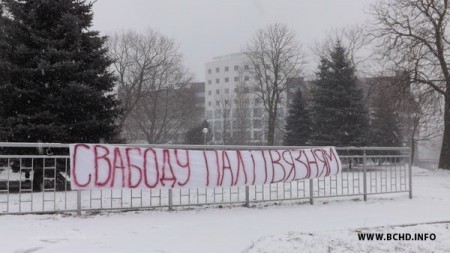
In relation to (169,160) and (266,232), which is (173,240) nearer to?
(266,232)

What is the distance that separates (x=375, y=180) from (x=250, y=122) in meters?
70.4

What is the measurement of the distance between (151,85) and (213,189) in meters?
39.5

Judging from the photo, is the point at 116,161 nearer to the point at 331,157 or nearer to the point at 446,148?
the point at 331,157

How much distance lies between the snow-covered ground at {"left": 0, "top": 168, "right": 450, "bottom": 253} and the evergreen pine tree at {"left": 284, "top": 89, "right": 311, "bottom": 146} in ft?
110

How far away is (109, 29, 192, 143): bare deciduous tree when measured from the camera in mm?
47719

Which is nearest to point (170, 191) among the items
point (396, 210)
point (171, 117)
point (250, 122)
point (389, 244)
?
point (389, 244)

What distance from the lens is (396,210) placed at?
34.9 ft

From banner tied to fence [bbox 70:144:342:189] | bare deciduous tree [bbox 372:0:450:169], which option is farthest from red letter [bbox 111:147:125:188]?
bare deciduous tree [bbox 372:0:450:169]

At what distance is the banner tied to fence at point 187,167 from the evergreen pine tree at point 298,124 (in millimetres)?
33204

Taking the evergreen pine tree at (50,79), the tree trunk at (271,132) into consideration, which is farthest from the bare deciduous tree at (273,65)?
the evergreen pine tree at (50,79)

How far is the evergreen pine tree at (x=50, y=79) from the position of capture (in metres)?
14.3

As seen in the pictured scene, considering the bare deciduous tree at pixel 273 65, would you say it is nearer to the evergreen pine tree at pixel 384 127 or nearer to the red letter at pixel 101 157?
the evergreen pine tree at pixel 384 127

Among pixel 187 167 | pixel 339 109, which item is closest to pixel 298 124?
pixel 339 109

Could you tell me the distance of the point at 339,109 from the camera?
1419 inches
